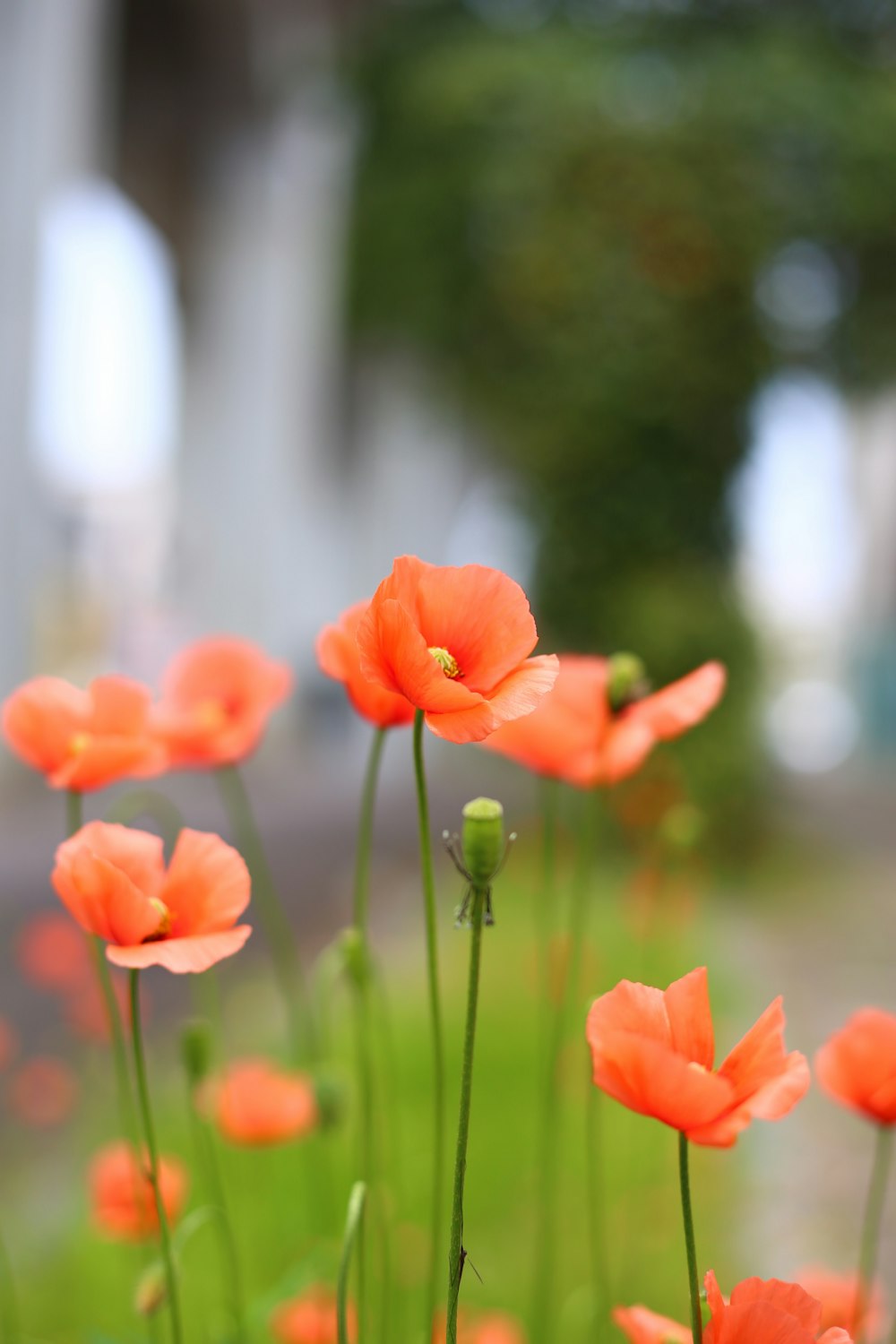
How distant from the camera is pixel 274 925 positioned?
86 centimetres

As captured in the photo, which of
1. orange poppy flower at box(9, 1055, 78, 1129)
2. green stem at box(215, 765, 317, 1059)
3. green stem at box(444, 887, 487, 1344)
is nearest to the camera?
green stem at box(444, 887, 487, 1344)

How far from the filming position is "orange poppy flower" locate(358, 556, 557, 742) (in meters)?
0.39

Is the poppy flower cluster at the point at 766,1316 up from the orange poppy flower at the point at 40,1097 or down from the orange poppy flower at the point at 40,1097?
up

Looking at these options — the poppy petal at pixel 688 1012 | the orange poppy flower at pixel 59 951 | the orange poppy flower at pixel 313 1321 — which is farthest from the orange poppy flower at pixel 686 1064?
the orange poppy flower at pixel 59 951

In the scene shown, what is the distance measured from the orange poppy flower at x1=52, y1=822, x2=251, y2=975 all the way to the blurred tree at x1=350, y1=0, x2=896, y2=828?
13.5 feet

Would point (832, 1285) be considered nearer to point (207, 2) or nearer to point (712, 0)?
point (712, 0)

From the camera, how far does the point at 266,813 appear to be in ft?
17.4

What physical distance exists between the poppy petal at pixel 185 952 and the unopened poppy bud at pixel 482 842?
0.08m

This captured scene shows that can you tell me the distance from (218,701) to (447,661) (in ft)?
0.85

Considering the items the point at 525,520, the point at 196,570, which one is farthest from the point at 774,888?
A: the point at 196,570

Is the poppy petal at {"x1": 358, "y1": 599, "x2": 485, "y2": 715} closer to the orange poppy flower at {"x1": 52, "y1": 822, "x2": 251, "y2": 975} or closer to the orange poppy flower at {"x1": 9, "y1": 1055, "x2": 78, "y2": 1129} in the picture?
the orange poppy flower at {"x1": 52, "y1": 822, "x2": 251, "y2": 975}

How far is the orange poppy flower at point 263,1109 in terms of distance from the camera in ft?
2.58

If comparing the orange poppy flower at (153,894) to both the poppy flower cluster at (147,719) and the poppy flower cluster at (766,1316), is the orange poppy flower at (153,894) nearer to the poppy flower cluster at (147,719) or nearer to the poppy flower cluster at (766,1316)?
the poppy flower cluster at (147,719)

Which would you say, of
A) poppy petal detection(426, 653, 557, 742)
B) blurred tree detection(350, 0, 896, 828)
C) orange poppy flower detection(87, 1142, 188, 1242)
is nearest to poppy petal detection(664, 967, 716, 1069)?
poppy petal detection(426, 653, 557, 742)
